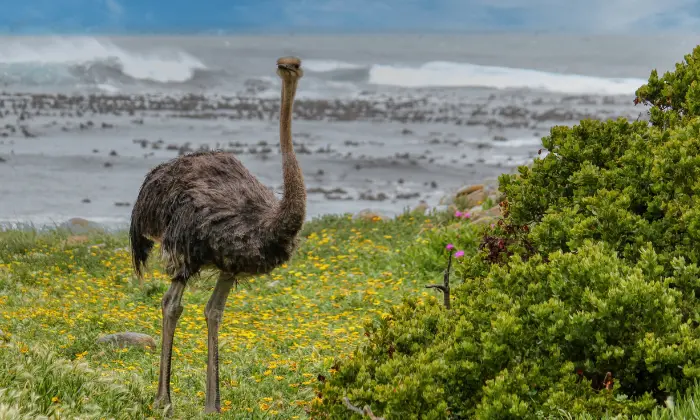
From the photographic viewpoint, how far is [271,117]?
110ft

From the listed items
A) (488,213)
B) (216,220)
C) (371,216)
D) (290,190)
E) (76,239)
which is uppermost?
(290,190)

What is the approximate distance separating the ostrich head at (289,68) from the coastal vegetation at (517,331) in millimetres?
1697

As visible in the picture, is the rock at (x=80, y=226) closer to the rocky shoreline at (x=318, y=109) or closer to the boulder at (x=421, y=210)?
the boulder at (x=421, y=210)

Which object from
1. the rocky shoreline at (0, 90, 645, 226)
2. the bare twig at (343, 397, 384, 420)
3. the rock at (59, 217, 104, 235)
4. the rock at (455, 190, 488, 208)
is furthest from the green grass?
the rocky shoreline at (0, 90, 645, 226)

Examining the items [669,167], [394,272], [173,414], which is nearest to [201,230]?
[173,414]

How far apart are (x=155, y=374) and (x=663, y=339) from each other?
15.0 ft

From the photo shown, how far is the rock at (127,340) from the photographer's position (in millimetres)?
8992

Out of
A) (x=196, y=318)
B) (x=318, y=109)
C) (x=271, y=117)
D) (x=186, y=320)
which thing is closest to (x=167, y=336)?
(x=186, y=320)

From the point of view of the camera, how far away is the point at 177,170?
7320mm

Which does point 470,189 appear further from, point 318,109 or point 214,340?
point 318,109

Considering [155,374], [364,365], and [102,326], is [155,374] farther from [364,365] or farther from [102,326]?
[364,365]

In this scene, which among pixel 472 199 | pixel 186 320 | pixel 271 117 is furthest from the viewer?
pixel 271 117

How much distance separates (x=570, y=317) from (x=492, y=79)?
52.4 m

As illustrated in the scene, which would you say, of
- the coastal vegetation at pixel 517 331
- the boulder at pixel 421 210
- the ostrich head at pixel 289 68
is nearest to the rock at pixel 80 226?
the coastal vegetation at pixel 517 331
